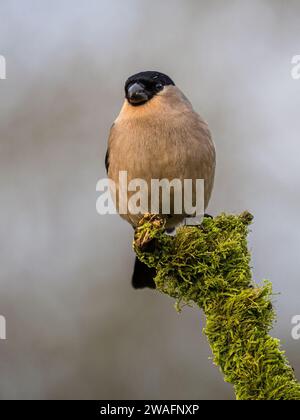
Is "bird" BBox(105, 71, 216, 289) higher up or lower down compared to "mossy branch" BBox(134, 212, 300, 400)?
higher up

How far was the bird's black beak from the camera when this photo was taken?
4.36 meters

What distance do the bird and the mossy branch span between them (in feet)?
2.60

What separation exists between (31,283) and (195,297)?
365cm

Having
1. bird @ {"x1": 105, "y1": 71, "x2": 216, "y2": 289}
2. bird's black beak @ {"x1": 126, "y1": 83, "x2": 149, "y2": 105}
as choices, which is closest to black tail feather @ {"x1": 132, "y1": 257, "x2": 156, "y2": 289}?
bird @ {"x1": 105, "y1": 71, "x2": 216, "y2": 289}

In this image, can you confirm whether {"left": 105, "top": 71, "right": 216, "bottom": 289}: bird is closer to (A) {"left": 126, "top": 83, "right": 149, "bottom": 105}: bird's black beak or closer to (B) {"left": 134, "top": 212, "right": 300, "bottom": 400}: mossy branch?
(A) {"left": 126, "top": 83, "right": 149, "bottom": 105}: bird's black beak

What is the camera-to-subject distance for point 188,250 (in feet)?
10.6

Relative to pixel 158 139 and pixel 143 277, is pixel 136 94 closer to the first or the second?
pixel 158 139

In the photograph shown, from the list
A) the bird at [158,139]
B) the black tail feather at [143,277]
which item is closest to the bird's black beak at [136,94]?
the bird at [158,139]

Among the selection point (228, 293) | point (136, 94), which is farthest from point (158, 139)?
point (228, 293)

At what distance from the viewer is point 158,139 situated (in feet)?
13.9

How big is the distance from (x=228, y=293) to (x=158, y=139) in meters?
1.47

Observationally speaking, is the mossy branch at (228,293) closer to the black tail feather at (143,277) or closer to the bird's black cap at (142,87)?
the bird's black cap at (142,87)

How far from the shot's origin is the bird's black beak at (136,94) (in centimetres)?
436
